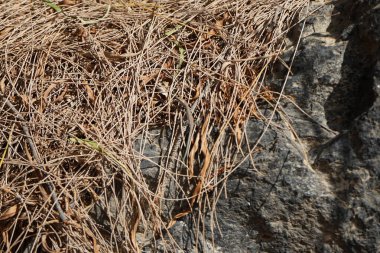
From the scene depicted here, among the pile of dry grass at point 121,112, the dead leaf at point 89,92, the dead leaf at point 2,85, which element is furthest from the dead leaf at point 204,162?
the dead leaf at point 2,85

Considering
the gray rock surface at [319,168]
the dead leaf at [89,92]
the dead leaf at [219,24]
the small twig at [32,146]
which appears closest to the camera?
the gray rock surface at [319,168]

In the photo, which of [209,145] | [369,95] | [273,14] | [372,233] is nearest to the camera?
[372,233]

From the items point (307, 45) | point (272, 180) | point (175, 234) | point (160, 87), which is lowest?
point (175, 234)

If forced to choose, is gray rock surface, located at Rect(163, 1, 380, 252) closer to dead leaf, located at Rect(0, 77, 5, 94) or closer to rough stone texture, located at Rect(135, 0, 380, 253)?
rough stone texture, located at Rect(135, 0, 380, 253)

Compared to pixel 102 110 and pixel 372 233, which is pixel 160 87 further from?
pixel 372 233

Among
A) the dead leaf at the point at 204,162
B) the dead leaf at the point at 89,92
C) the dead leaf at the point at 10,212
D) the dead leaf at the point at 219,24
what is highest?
the dead leaf at the point at 219,24

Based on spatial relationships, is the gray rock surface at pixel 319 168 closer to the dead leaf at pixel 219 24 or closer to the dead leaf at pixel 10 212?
the dead leaf at pixel 219 24

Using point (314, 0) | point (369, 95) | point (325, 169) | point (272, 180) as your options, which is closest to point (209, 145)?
point (272, 180)
